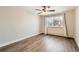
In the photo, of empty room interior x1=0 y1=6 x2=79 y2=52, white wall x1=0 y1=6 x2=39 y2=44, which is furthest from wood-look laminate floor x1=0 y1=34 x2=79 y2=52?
white wall x1=0 y1=6 x2=39 y2=44

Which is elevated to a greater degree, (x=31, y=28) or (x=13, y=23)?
(x=13, y=23)

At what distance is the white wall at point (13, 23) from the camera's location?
9.09 ft

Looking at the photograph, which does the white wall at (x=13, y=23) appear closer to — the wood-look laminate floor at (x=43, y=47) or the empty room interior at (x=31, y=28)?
the empty room interior at (x=31, y=28)

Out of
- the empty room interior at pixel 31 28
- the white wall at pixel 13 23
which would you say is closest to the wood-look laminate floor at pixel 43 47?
the empty room interior at pixel 31 28

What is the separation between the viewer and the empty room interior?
268cm

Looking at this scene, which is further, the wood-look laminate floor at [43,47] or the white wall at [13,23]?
the white wall at [13,23]

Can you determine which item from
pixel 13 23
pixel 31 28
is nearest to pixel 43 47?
pixel 13 23

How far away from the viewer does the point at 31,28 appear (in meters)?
4.05

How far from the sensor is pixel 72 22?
3082 millimetres

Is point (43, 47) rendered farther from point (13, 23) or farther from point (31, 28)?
point (31, 28)

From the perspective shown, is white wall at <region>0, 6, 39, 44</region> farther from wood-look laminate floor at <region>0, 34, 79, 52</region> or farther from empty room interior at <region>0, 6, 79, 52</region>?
wood-look laminate floor at <region>0, 34, 79, 52</region>

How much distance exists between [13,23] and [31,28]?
112 cm
